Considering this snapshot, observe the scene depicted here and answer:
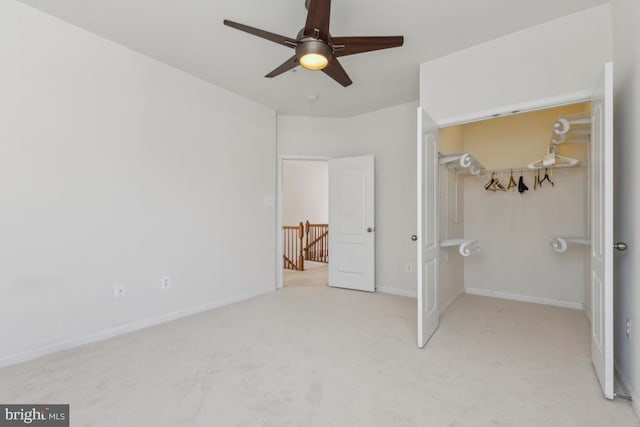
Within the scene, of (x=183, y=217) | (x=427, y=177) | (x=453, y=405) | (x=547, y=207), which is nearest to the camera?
(x=453, y=405)

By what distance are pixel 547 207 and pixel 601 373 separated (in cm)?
260

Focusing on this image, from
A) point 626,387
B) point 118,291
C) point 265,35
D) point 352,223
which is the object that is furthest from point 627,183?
point 118,291

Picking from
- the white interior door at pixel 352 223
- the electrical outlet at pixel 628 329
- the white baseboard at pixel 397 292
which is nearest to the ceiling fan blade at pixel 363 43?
the electrical outlet at pixel 628 329

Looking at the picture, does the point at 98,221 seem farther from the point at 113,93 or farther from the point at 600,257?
the point at 600,257

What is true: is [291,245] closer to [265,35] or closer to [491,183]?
[491,183]

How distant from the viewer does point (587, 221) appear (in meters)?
3.61

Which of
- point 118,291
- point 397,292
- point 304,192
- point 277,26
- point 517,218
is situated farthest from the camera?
point 304,192

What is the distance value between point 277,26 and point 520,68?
2.13 metres

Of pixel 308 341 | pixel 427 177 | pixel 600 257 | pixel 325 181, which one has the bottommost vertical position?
pixel 308 341

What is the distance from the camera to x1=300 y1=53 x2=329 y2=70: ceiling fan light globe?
209 centimetres

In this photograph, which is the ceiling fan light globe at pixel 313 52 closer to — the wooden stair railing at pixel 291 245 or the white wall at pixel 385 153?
the white wall at pixel 385 153

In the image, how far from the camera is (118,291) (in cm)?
295

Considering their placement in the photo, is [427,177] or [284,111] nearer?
[427,177]

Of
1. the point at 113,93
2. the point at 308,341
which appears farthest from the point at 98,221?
the point at 308,341
